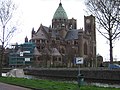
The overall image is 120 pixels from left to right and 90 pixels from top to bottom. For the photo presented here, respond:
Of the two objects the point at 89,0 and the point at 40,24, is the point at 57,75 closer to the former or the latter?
the point at 89,0

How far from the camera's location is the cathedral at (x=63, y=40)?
13862 centimetres

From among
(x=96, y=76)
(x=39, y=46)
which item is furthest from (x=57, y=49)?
(x=96, y=76)

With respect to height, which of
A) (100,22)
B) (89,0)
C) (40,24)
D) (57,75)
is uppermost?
(40,24)

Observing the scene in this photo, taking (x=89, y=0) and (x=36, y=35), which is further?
(x=36, y=35)

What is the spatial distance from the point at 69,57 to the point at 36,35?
3293 centimetres

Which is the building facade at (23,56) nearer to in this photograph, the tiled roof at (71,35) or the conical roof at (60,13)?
the tiled roof at (71,35)

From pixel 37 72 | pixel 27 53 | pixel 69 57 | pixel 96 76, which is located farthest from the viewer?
pixel 27 53

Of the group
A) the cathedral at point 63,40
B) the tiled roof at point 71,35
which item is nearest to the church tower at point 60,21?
the cathedral at point 63,40

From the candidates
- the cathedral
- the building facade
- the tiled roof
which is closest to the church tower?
the cathedral

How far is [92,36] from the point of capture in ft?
521

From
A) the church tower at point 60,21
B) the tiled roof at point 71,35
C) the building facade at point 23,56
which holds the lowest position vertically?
the building facade at point 23,56

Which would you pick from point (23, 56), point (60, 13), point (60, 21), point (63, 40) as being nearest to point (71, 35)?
point (63, 40)

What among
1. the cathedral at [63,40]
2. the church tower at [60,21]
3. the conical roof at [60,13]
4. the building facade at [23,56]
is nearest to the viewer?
the cathedral at [63,40]

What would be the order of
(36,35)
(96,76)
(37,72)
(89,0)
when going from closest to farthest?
(89,0) < (96,76) < (37,72) < (36,35)
